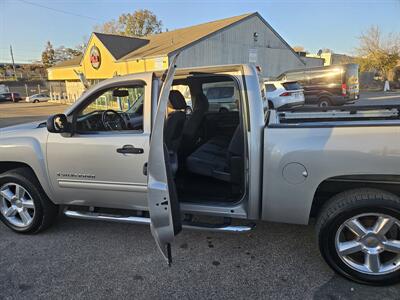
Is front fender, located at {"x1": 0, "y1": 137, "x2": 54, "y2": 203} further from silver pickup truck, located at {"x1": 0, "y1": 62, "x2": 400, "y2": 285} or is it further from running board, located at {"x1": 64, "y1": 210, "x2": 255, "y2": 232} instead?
running board, located at {"x1": 64, "y1": 210, "x2": 255, "y2": 232}

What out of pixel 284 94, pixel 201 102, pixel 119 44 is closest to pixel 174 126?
pixel 201 102

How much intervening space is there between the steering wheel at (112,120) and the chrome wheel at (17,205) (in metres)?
1.15

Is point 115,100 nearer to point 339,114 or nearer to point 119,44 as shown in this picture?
point 339,114

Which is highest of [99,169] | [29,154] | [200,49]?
[200,49]

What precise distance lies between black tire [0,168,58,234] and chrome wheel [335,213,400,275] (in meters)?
2.95

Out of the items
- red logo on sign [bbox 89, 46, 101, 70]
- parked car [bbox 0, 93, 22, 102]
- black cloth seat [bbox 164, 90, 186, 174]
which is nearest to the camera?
black cloth seat [bbox 164, 90, 186, 174]

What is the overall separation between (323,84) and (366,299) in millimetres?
13978

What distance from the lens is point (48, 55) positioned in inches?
2771

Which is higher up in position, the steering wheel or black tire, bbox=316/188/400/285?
the steering wheel

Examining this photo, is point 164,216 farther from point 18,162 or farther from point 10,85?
point 10,85

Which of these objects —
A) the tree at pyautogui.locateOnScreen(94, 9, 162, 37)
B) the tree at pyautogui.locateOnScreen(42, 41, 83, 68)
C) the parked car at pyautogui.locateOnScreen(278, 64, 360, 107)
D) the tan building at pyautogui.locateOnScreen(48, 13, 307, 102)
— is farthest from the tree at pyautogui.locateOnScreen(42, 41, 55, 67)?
the parked car at pyautogui.locateOnScreen(278, 64, 360, 107)

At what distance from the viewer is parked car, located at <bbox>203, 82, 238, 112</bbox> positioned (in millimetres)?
4242

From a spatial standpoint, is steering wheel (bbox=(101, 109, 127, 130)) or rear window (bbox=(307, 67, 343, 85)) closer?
steering wheel (bbox=(101, 109, 127, 130))

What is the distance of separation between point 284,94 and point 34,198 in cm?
1123
